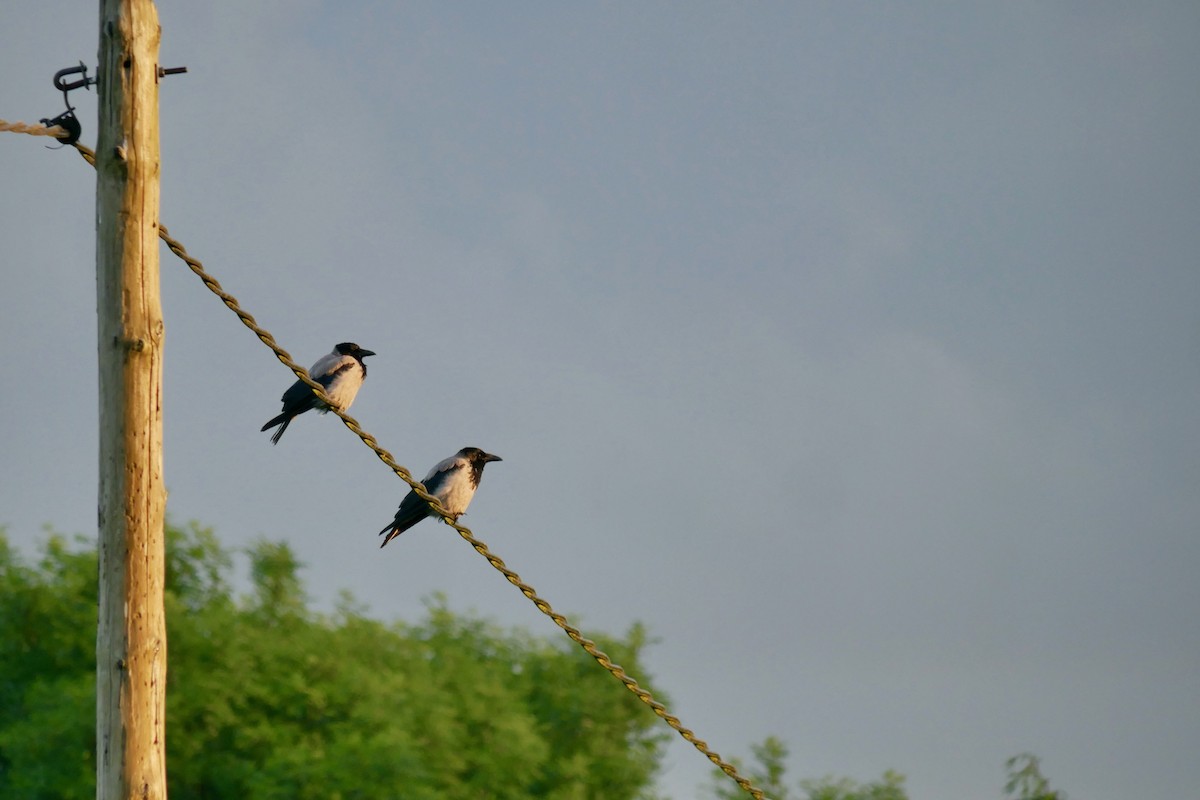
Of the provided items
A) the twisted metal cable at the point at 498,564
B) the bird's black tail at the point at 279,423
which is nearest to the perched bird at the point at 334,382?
the bird's black tail at the point at 279,423

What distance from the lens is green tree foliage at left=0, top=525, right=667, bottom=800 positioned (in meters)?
25.3

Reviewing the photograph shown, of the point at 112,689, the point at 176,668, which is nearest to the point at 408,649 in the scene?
the point at 176,668

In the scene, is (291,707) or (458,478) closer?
(458,478)

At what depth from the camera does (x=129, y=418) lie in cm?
569

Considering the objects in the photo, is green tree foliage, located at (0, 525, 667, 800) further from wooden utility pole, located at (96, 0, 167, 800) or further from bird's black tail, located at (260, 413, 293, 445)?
wooden utility pole, located at (96, 0, 167, 800)

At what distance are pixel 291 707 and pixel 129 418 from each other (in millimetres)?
23349

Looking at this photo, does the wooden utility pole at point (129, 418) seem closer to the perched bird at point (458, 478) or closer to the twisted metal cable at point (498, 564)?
the twisted metal cable at point (498, 564)

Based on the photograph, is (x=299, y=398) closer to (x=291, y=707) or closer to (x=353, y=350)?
(x=353, y=350)

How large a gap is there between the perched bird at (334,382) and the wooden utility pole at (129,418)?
19.3 feet

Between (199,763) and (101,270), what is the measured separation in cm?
2339

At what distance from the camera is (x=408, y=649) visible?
31.8 m

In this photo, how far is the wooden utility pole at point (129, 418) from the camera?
559 centimetres

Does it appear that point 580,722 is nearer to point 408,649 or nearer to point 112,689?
point 408,649

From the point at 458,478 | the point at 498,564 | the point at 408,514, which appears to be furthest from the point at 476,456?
the point at 498,564
